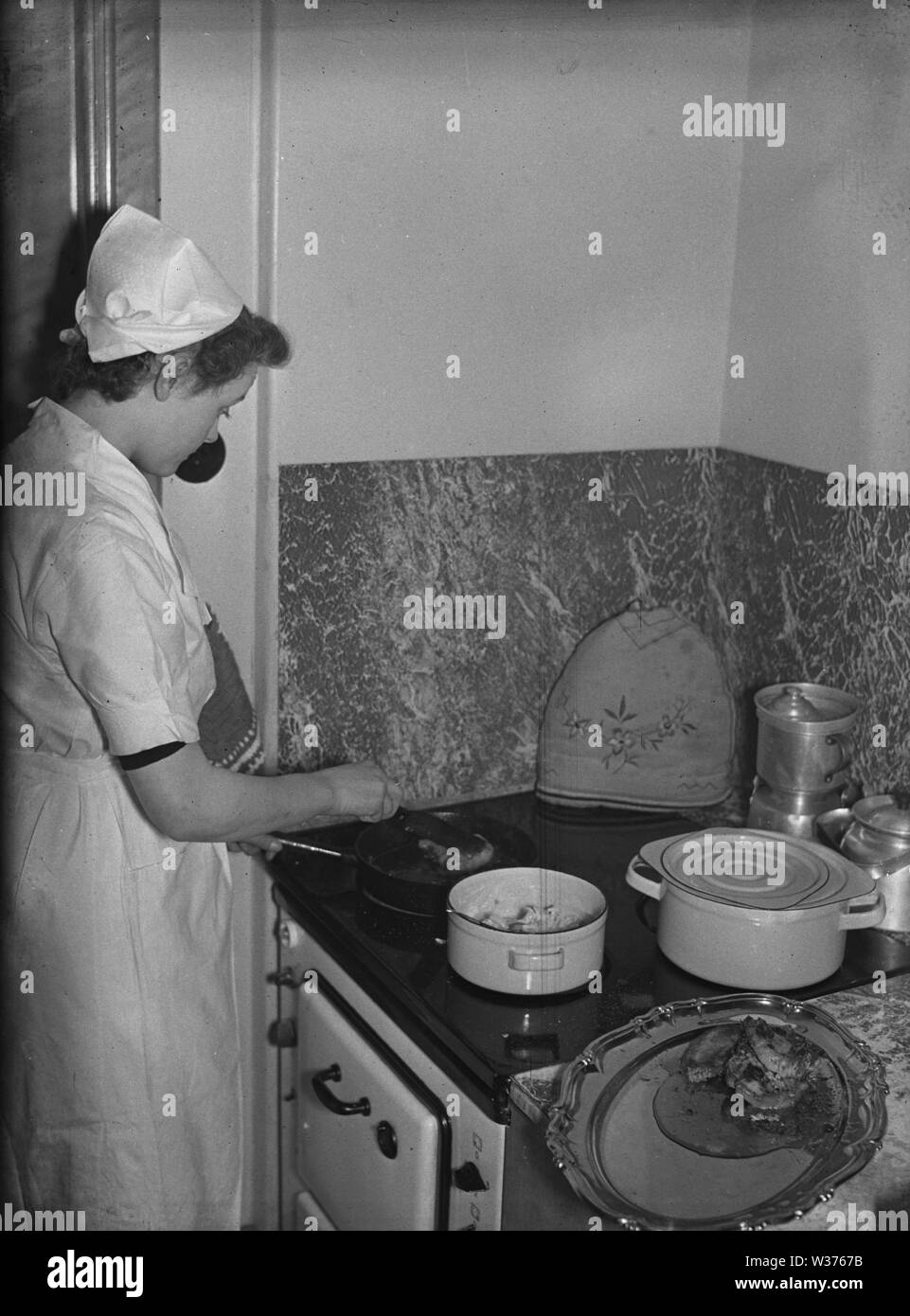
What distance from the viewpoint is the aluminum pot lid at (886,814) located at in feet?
4.59

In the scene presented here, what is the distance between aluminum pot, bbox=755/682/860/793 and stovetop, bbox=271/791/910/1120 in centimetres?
17

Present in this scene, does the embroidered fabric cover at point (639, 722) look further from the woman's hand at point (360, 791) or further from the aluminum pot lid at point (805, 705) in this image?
the woman's hand at point (360, 791)

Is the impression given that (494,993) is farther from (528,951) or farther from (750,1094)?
(750,1094)

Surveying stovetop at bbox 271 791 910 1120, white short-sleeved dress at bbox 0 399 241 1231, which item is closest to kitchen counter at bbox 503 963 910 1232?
stovetop at bbox 271 791 910 1120

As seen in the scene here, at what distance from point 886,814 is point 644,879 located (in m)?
0.25

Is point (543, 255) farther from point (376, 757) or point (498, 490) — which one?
point (376, 757)

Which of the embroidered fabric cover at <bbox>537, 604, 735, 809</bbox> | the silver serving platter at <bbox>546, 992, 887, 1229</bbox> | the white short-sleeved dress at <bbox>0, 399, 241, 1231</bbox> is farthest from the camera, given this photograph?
the embroidered fabric cover at <bbox>537, 604, 735, 809</bbox>

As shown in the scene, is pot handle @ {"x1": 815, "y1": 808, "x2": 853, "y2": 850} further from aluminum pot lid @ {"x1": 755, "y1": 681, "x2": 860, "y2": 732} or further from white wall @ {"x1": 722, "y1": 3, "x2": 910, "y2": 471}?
white wall @ {"x1": 722, "y1": 3, "x2": 910, "y2": 471}

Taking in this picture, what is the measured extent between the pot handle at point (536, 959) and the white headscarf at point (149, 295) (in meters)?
0.59

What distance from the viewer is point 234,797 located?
49.3 inches

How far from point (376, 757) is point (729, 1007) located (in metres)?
0.58

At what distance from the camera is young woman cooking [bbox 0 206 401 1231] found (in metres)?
1.20

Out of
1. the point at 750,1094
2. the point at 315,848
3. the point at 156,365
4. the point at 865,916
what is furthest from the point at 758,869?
the point at 156,365

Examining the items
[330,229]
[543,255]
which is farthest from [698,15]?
[330,229]
